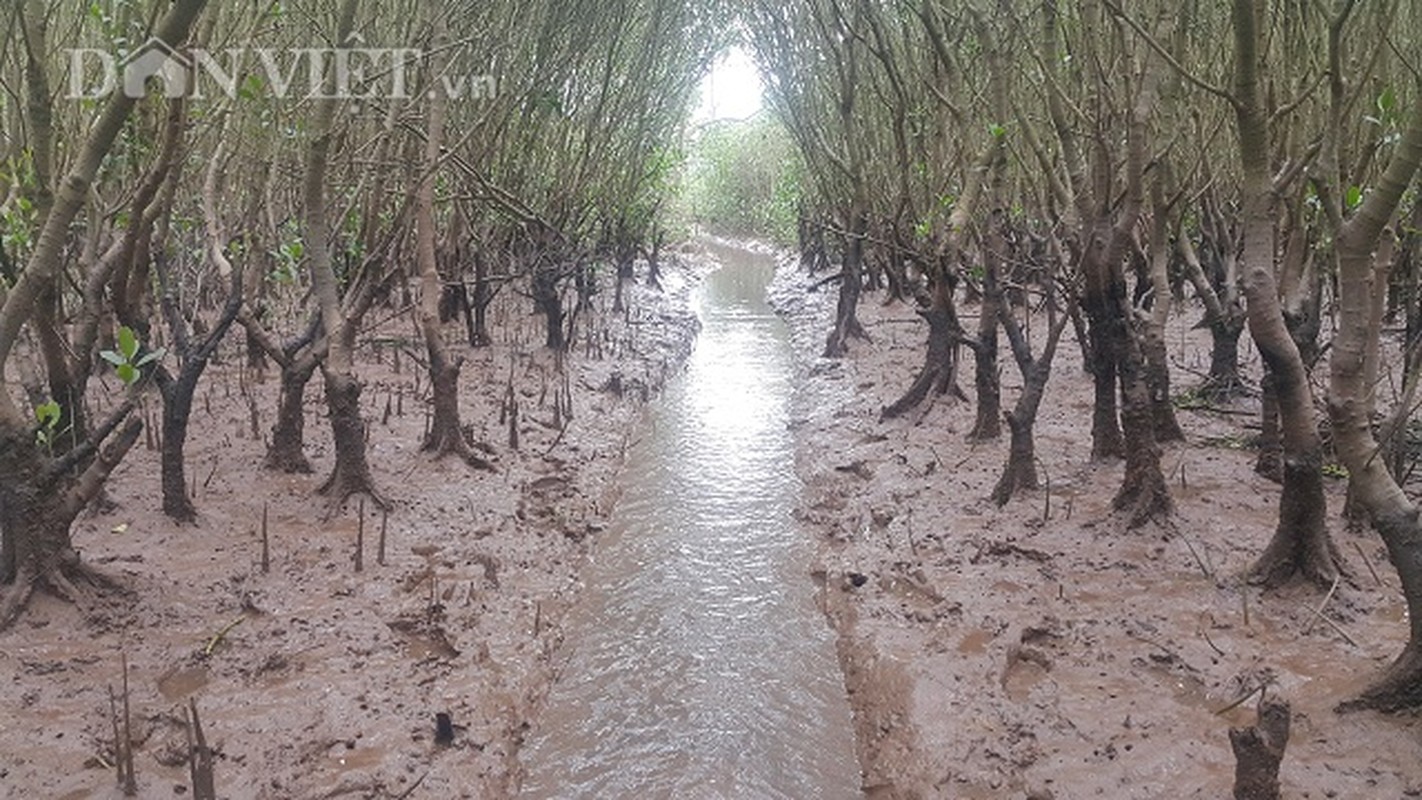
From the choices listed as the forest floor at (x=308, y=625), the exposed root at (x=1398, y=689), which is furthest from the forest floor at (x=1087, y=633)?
the forest floor at (x=308, y=625)

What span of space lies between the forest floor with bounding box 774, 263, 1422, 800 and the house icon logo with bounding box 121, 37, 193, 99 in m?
4.29

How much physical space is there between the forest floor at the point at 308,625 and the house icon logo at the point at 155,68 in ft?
8.21

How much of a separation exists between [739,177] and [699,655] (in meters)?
38.6

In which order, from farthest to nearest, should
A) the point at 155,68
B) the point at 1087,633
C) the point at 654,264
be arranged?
the point at 654,264 < the point at 1087,633 < the point at 155,68

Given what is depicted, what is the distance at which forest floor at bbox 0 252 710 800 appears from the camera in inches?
160

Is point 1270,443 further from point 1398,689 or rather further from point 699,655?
point 699,655

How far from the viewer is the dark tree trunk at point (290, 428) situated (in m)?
7.04

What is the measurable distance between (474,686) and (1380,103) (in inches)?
199

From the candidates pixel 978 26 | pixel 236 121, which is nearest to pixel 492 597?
pixel 236 121

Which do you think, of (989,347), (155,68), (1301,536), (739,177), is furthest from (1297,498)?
(739,177)

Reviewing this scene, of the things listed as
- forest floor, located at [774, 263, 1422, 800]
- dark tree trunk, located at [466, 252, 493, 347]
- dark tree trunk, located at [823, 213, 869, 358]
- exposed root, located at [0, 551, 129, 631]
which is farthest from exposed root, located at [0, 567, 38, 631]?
dark tree trunk, located at [823, 213, 869, 358]

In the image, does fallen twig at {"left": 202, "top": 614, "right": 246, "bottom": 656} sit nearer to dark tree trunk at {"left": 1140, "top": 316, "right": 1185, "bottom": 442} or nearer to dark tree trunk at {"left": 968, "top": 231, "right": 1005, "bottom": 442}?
dark tree trunk at {"left": 1140, "top": 316, "right": 1185, "bottom": 442}

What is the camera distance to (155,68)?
166 inches

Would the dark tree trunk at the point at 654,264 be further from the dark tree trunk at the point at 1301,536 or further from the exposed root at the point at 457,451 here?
the dark tree trunk at the point at 1301,536
